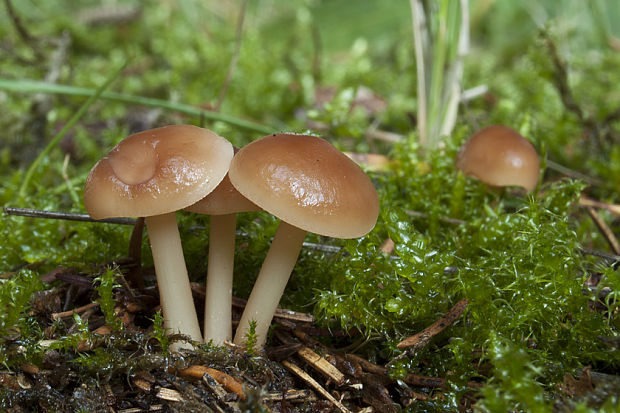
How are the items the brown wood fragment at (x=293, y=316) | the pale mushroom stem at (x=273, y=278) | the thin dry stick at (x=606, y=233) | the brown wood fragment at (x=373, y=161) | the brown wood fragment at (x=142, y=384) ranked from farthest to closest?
the brown wood fragment at (x=373, y=161) < the thin dry stick at (x=606, y=233) < the brown wood fragment at (x=293, y=316) < the pale mushroom stem at (x=273, y=278) < the brown wood fragment at (x=142, y=384)

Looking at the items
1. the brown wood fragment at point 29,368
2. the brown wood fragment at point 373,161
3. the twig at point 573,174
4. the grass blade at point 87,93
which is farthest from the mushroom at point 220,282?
the twig at point 573,174

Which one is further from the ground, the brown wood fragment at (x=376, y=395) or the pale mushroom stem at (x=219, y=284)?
the pale mushroom stem at (x=219, y=284)

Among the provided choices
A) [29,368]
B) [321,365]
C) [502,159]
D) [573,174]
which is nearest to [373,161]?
[502,159]

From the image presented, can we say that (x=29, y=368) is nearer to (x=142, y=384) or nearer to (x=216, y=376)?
(x=142, y=384)

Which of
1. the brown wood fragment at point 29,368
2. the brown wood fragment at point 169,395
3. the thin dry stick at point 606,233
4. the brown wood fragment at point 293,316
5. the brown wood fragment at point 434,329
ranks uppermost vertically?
the thin dry stick at point 606,233

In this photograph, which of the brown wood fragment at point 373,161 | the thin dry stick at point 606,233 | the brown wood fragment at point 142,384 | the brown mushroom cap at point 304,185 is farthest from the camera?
the brown wood fragment at point 373,161

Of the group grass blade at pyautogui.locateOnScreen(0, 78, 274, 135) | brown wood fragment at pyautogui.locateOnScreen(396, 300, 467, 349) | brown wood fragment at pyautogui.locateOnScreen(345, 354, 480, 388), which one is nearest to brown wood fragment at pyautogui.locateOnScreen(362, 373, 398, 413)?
brown wood fragment at pyautogui.locateOnScreen(345, 354, 480, 388)

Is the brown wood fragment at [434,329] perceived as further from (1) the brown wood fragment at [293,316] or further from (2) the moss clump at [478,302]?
(1) the brown wood fragment at [293,316]
